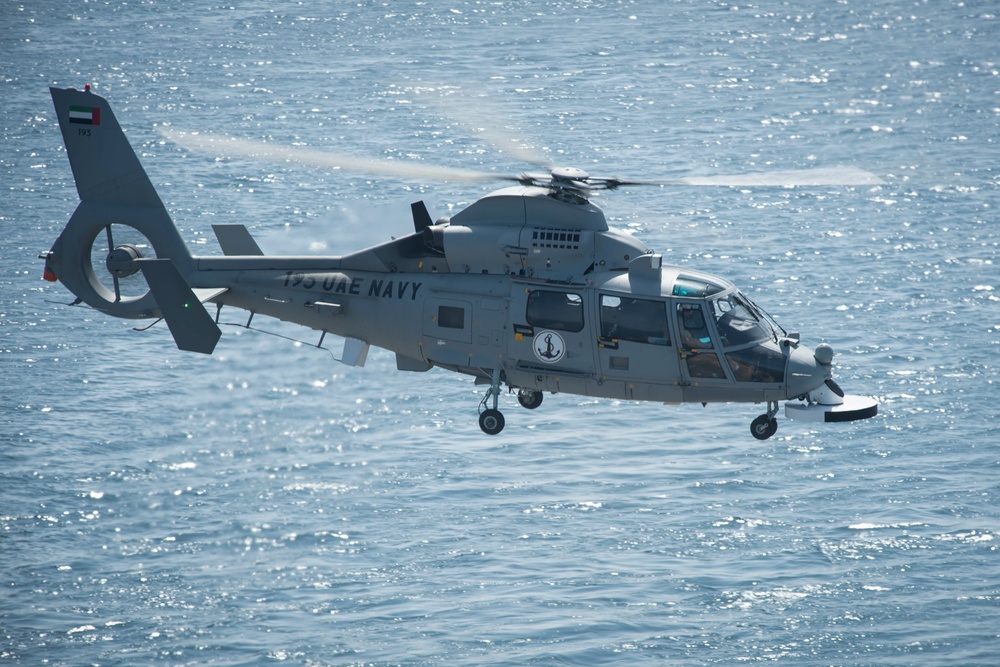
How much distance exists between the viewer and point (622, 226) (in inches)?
3676

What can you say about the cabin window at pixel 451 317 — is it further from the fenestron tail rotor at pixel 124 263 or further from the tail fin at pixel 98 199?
the fenestron tail rotor at pixel 124 263

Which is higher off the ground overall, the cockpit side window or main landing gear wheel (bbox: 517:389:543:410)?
the cockpit side window

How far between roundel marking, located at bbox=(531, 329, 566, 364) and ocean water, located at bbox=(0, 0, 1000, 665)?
729 cm

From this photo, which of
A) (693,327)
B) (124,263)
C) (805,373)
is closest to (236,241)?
(124,263)

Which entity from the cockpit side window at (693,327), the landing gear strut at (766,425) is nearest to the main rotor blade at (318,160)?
the cockpit side window at (693,327)

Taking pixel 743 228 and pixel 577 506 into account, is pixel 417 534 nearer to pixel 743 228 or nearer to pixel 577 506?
pixel 577 506

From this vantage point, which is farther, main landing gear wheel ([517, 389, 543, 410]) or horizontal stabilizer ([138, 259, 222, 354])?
main landing gear wheel ([517, 389, 543, 410])

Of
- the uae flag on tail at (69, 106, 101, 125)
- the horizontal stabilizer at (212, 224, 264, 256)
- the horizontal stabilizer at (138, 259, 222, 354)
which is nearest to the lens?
the horizontal stabilizer at (138, 259, 222, 354)

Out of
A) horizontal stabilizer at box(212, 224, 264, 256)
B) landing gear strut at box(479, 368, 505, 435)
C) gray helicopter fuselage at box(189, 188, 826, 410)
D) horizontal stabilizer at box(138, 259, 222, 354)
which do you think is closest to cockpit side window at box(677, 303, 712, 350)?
gray helicopter fuselage at box(189, 188, 826, 410)

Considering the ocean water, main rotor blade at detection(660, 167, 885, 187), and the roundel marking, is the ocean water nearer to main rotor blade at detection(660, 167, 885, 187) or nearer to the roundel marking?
the roundel marking

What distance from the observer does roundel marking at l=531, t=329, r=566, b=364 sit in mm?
34344

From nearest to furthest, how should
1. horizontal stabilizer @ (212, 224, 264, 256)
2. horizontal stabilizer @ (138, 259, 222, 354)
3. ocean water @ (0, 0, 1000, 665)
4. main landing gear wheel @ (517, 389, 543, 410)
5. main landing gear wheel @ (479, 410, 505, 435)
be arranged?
main landing gear wheel @ (479, 410, 505, 435) → horizontal stabilizer @ (138, 259, 222, 354) → main landing gear wheel @ (517, 389, 543, 410) → horizontal stabilizer @ (212, 224, 264, 256) → ocean water @ (0, 0, 1000, 665)

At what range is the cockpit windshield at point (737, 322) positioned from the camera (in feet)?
110

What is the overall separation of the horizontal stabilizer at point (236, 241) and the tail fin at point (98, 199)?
1.23m
